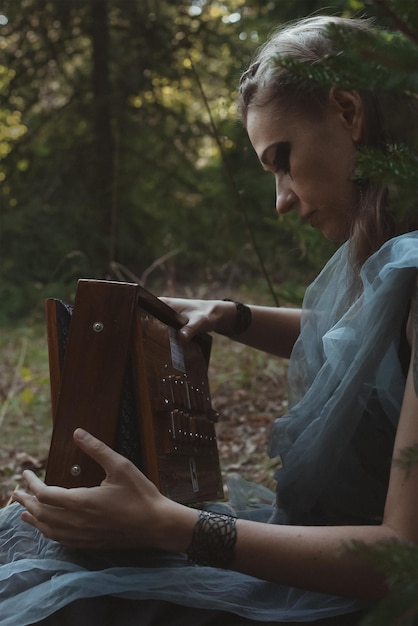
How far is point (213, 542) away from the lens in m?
1.35

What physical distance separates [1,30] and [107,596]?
8.09 metres

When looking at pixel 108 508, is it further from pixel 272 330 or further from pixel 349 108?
pixel 272 330

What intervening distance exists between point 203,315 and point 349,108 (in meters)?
0.74

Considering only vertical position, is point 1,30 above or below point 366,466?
below

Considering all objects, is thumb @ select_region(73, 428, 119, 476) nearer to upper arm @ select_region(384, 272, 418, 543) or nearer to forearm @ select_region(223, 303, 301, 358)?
upper arm @ select_region(384, 272, 418, 543)

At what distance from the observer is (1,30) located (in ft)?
27.4

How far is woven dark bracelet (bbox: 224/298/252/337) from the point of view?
2.32 m

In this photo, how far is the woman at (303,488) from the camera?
1.33m

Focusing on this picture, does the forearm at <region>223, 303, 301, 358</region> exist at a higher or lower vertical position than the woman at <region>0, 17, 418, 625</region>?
lower

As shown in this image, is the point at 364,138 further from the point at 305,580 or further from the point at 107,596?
the point at 107,596

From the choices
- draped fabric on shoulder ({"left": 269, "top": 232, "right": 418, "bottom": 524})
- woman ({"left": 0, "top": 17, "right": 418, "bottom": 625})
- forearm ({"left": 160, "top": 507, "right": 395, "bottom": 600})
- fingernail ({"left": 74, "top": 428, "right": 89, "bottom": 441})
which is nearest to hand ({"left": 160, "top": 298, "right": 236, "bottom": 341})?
woman ({"left": 0, "top": 17, "right": 418, "bottom": 625})

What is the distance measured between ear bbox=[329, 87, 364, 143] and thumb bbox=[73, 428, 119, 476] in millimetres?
841

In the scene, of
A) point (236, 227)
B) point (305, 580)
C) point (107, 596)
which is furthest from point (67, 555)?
point (236, 227)

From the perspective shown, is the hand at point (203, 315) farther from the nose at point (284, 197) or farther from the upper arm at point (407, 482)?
the upper arm at point (407, 482)
